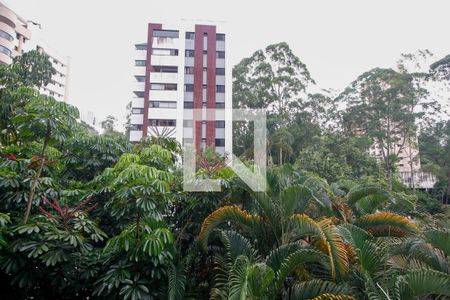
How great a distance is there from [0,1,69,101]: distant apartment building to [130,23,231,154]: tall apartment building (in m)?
5.90

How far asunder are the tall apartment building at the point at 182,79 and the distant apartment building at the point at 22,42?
5902 mm

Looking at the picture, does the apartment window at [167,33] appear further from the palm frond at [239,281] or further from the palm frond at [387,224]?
the palm frond at [239,281]

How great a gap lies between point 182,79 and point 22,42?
1892 cm

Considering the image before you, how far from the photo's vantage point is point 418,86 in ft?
67.8

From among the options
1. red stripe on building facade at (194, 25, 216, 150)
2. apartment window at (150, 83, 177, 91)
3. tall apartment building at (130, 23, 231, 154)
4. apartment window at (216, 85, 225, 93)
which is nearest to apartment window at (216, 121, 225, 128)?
tall apartment building at (130, 23, 231, 154)

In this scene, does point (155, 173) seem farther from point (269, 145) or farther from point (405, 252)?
point (269, 145)

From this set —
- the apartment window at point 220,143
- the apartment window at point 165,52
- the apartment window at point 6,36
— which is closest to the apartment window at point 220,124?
the apartment window at point 220,143

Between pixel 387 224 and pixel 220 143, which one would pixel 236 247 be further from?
pixel 220 143

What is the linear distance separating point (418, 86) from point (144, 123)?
1740 cm

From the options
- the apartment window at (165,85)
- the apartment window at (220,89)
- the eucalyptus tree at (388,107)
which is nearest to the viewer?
the eucalyptus tree at (388,107)

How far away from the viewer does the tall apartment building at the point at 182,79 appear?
Answer: 22172mm

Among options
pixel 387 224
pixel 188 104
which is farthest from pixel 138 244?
pixel 188 104

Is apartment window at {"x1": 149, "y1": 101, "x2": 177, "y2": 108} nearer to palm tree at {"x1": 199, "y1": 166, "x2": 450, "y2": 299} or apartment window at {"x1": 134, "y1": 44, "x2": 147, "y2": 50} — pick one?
apartment window at {"x1": 134, "y1": 44, "x2": 147, "y2": 50}

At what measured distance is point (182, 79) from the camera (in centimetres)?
2244
